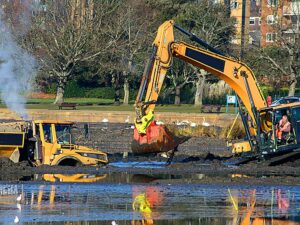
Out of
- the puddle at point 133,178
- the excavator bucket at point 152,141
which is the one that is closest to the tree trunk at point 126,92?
the excavator bucket at point 152,141

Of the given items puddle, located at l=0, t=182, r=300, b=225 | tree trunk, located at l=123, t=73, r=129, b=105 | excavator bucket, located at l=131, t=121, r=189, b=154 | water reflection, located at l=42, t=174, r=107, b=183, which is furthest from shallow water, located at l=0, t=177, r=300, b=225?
tree trunk, located at l=123, t=73, r=129, b=105

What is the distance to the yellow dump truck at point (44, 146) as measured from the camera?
36.7 meters

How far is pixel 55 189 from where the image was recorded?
1188 inches

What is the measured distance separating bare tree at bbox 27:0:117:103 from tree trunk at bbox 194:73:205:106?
8052 mm

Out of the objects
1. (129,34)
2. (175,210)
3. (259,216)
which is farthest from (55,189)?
(129,34)

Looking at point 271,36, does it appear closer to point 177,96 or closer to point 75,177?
point 177,96

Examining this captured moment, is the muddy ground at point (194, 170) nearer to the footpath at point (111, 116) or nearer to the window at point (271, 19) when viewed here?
the footpath at point (111, 116)

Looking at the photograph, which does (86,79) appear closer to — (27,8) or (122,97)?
(122,97)

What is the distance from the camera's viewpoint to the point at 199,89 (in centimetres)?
8975

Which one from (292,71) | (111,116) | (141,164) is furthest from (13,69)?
(141,164)

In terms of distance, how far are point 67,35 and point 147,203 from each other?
2260 inches

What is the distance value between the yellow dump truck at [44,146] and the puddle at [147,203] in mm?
5105

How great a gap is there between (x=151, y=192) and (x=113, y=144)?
2537 centimetres

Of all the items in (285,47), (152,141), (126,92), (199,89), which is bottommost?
(152,141)
